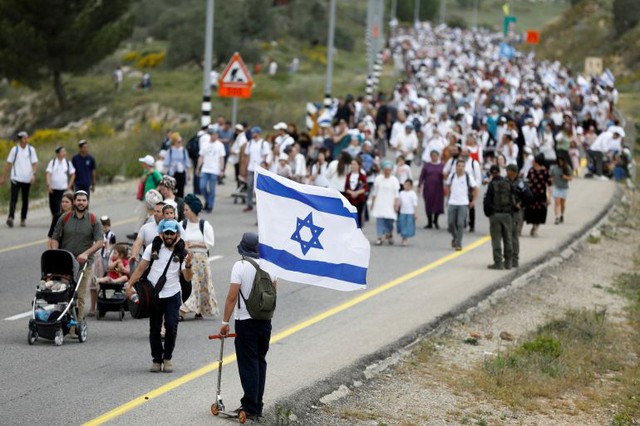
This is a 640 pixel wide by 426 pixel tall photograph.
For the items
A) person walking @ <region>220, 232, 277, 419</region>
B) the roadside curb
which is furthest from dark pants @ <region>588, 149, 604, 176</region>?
person walking @ <region>220, 232, 277, 419</region>

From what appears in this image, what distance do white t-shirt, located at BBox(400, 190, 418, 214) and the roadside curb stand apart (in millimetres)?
2367

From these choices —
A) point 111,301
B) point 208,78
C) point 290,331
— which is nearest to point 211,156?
point 208,78

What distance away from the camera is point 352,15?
169250 mm

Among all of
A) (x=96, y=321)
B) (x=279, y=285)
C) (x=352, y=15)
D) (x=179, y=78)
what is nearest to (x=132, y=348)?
(x=96, y=321)

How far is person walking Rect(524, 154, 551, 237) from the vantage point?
2519 centimetres

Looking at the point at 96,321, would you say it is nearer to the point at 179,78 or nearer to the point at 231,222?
the point at 231,222

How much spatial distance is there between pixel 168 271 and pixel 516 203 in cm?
976

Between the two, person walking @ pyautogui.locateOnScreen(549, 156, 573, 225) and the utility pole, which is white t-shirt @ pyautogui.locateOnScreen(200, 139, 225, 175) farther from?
person walking @ pyautogui.locateOnScreen(549, 156, 573, 225)

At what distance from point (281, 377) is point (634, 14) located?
8830cm

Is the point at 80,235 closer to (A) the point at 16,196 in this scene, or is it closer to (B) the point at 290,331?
(B) the point at 290,331

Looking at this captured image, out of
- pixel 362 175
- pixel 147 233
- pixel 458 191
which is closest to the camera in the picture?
pixel 147 233

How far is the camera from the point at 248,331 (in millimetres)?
11578

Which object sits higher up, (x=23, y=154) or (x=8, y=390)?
(x=23, y=154)

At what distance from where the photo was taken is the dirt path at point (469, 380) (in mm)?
13297
